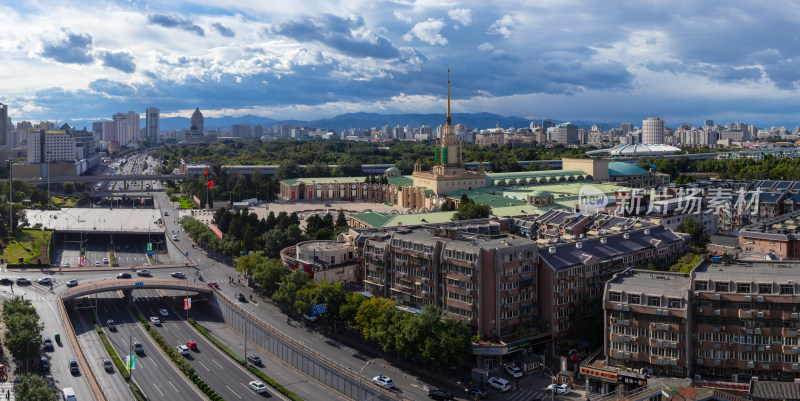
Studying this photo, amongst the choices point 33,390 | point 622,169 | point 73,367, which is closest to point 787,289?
point 33,390

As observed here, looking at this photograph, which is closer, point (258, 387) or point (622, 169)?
point (258, 387)

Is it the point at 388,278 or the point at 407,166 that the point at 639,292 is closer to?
the point at 388,278

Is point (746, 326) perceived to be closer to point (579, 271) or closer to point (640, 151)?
point (579, 271)

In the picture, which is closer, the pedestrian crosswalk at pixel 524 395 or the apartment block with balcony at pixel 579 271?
the pedestrian crosswalk at pixel 524 395

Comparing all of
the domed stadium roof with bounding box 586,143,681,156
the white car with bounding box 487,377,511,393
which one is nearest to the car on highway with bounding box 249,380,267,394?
the white car with bounding box 487,377,511,393

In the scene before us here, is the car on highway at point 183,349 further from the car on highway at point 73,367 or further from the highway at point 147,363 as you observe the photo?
the car on highway at point 73,367

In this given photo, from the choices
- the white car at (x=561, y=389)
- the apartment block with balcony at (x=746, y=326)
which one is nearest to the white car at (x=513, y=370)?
the white car at (x=561, y=389)
